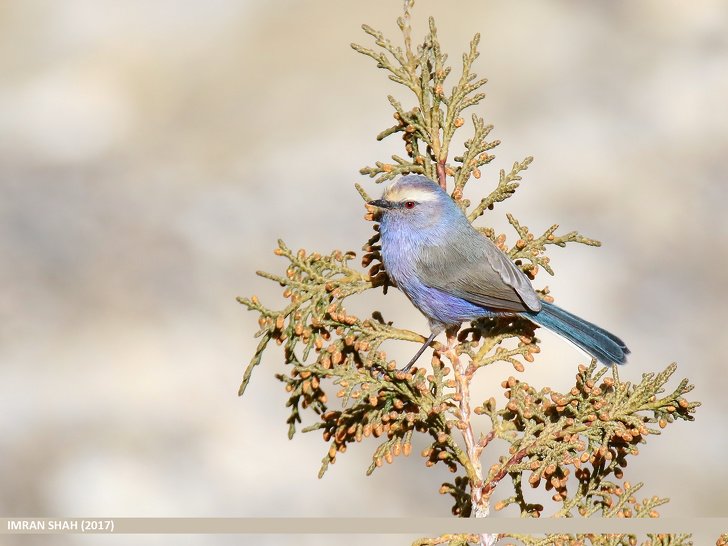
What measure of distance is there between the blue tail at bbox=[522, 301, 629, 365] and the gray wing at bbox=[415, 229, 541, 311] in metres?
0.13

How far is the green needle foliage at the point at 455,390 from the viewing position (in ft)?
10.6

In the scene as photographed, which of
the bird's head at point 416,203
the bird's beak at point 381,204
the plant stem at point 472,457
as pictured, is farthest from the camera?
the bird's beak at point 381,204

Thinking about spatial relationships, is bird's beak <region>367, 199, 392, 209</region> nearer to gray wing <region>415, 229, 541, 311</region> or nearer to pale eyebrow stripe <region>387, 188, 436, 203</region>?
pale eyebrow stripe <region>387, 188, 436, 203</region>

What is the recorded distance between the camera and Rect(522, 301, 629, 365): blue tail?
3740 mm

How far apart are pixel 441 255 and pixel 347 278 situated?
1.35 ft

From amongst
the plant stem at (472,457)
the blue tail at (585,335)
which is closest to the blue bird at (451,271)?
the blue tail at (585,335)

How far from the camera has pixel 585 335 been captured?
3.80 metres

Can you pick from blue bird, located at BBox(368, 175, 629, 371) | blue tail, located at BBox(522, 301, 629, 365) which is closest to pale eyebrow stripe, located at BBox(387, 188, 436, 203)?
blue bird, located at BBox(368, 175, 629, 371)

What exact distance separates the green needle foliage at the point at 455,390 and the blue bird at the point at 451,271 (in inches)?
2.8

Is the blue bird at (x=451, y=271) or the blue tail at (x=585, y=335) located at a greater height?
the blue bird at (x=451, y=271)

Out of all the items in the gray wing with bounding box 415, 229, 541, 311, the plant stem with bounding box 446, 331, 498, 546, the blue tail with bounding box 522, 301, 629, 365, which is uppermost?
the gray wing with bounding box 415, 229, 541, 311

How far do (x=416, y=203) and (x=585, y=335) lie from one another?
846 mm

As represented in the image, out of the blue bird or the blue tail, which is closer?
the blue bird

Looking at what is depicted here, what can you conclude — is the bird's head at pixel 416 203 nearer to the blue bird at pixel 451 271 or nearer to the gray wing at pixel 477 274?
the blue bird at pixel 451 271
